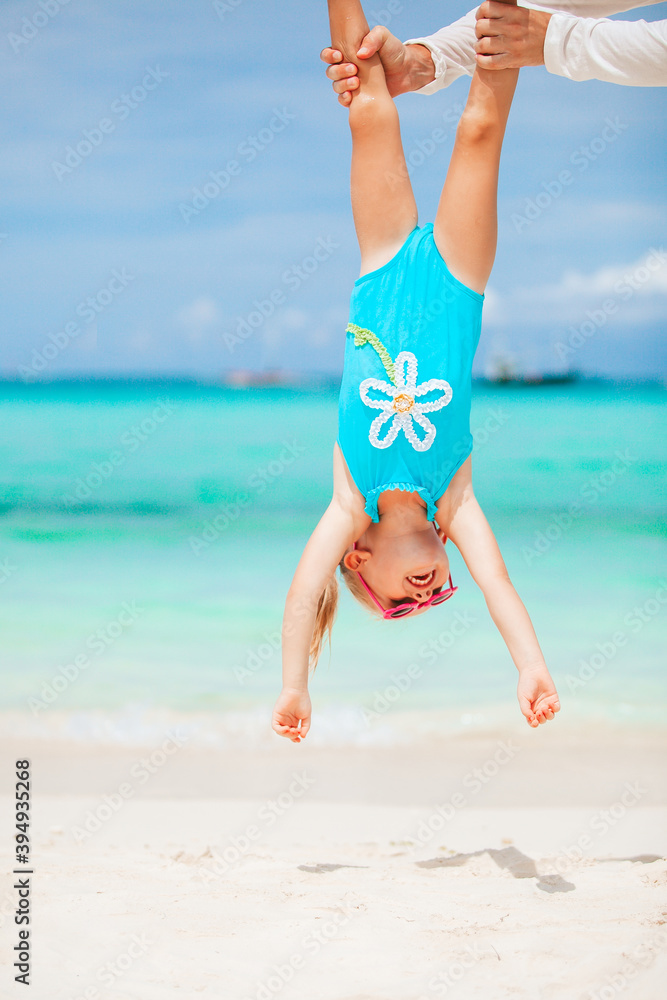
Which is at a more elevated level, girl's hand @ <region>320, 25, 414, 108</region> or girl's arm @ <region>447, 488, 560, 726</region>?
girl's hand @ <region>320, 25, 414, 108</region>

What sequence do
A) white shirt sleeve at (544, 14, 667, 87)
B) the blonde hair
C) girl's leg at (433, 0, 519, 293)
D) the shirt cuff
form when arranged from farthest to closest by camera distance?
the blonde hair
the shirt cuff
girl's leg at (433, 0, 519, 293)
white shirt sleeve at (544, 14, 667, 87)

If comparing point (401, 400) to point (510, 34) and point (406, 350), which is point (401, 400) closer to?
point (406, 350)

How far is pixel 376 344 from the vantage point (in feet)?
9.00

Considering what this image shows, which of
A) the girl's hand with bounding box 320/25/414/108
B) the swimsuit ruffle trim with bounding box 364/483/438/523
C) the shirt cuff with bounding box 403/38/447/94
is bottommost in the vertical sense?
the swimsuit ruffle trim with bounding box 364/483/438/523

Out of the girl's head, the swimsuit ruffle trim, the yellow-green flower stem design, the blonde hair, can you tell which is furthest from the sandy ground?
the yellow-green flower stem design

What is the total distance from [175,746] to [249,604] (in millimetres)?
2839

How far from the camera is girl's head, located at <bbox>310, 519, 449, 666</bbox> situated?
2953 millimetres

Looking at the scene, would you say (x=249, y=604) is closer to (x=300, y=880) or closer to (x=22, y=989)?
(x=300, y=880)

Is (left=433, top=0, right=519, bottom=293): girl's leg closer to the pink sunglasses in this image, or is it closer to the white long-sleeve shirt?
the white long-sleeve shirt

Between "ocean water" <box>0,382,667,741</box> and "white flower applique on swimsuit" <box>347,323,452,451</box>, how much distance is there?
2829 millimetres

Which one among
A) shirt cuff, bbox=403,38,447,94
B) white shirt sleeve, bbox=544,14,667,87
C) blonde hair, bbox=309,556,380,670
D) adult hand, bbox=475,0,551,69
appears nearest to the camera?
white shirt sleeve, bbox=544,14,667,87

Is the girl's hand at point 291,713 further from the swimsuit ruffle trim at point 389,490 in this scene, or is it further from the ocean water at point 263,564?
the ocean water at point 263,564

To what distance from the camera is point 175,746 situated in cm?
497

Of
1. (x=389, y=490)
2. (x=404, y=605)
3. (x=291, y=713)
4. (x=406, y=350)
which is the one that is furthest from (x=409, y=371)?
(x=291, y=713)
